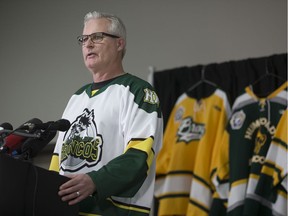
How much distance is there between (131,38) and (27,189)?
90.5 inches

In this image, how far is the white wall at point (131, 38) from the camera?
101 inches

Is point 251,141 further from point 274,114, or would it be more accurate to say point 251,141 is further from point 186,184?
point 186,184

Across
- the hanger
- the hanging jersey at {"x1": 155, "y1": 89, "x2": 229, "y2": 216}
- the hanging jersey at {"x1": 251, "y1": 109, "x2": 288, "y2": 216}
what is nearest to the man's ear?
the hanging jersey at {"x1": 251, "y1": 109, "x2": 288, "y2": 216}

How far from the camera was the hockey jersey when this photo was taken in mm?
2972

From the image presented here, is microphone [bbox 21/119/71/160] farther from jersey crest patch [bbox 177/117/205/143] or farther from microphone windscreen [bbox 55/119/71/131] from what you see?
jersey crest patch [bbox 177/117/205/143]

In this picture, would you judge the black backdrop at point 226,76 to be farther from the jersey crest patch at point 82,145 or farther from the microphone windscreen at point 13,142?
the microphone windscreen at point 13,142

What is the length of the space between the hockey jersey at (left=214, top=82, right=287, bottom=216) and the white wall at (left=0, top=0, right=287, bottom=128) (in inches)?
17.8

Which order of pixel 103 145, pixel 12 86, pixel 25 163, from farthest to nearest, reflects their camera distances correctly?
pixel 12 86 < pixel 103 145 < pixel 25 163

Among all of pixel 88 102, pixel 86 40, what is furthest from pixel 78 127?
pixel 86 40

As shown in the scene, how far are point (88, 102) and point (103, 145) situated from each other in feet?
0.61

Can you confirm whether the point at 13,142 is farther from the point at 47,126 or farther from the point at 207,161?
the point at 207,161

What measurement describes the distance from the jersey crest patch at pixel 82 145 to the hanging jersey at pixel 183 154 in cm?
164

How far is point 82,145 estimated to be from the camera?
62.8 inches

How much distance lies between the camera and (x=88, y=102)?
1687 mm
